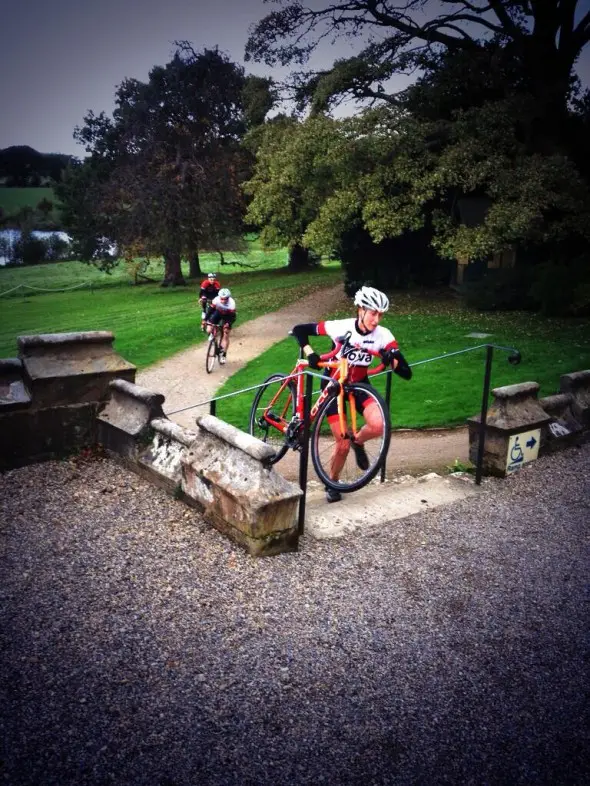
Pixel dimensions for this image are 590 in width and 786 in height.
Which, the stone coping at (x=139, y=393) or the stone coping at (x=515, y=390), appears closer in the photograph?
the stone coping at (x=139, y=393)

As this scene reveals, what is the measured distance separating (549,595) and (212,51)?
112 feet

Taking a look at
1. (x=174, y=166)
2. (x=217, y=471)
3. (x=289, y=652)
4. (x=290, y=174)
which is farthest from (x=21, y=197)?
(x=289, y=652)

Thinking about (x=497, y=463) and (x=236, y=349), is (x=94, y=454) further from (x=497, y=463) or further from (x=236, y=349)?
(x=236, y=349)

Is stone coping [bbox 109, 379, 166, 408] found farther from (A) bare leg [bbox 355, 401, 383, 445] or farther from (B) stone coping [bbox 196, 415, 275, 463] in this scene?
(A) bare leg [bbox 355, 401, 383, 445]

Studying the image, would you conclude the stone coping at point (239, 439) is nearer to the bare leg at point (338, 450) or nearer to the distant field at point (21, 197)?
the bare leg at point (338, 450)

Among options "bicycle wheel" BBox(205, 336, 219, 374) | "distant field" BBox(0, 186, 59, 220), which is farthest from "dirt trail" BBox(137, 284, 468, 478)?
"distant field" BBox(0, 186, 59, 220)

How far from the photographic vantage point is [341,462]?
5.58 meters

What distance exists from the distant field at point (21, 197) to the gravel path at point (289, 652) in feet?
222

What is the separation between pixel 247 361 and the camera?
14.4 meters

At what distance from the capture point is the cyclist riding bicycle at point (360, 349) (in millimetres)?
5453

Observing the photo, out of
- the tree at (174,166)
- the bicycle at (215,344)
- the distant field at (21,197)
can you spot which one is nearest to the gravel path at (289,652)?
the bicycle at (215,344)

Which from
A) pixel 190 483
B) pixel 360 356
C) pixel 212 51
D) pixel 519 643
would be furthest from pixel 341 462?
pixel 212 51

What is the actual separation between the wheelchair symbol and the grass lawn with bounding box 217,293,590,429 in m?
2.65

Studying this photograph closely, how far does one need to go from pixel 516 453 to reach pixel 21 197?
78.6m
